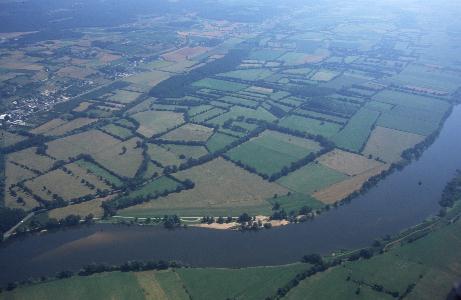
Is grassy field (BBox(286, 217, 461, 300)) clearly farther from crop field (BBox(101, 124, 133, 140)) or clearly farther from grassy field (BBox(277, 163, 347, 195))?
crop field (BBox(101, 124, 133, 140))

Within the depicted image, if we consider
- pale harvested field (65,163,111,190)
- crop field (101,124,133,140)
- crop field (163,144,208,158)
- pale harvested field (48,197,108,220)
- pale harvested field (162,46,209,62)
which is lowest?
pale harvested field (48,197,108,220)

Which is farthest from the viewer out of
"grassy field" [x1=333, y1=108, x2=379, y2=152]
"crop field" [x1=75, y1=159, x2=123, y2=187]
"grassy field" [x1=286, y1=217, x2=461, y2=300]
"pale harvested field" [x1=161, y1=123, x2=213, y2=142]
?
"pale harvested field" [x1=161, y1=123, x2=213, y2=142]

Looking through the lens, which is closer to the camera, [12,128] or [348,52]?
[12,128]

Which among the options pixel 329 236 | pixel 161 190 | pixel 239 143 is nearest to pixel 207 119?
pixel 239 143

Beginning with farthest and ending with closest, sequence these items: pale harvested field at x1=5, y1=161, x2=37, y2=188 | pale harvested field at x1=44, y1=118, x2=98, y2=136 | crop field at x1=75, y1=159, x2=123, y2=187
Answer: pale harvested field at x1=44, y1=118, x2=98, y2=136, pale harvested field at x1=5, y1=161, x2=37, y2=188, crop field at x1=75, y1=159, x2=123, y2=187

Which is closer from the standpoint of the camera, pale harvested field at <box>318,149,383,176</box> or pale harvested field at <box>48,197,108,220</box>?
pale harvested field at <box>48,197,108,220</box>

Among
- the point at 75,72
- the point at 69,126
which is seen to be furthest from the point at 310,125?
the point at 75,72

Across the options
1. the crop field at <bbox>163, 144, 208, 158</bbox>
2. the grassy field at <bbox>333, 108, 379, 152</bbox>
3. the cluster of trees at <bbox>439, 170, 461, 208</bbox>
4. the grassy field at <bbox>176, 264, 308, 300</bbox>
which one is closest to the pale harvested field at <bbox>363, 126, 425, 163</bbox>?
the grassy field at <bbox>333, 108, 379, 152</bbox>

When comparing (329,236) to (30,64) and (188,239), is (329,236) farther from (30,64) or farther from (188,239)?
(30,64)
